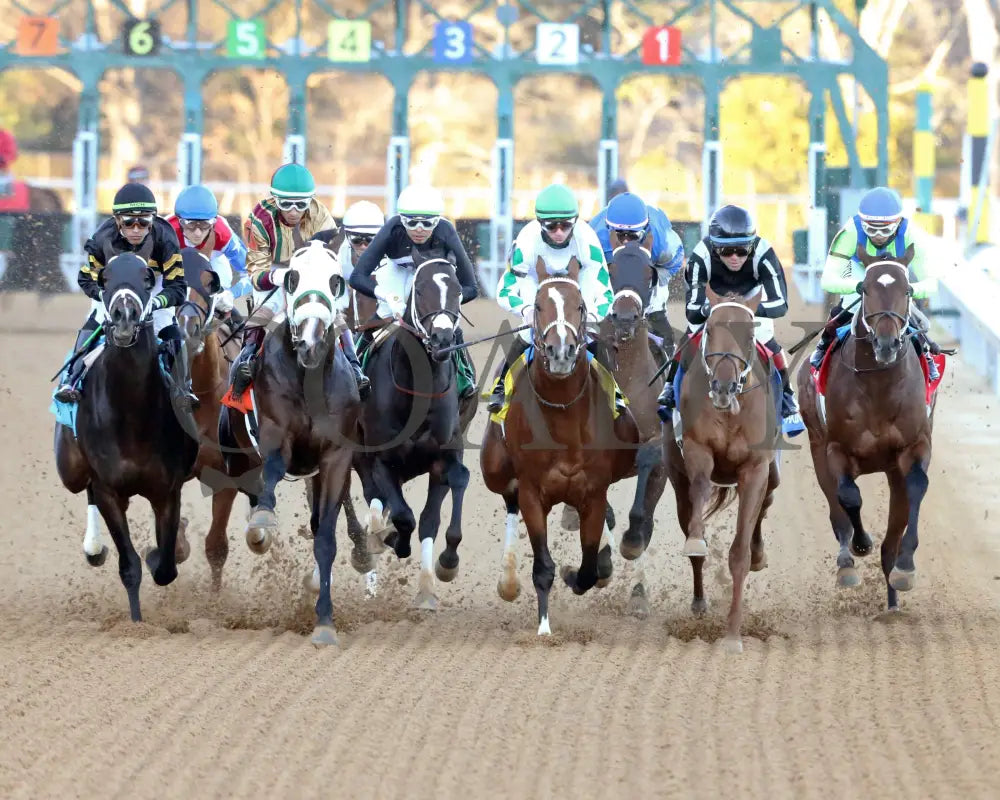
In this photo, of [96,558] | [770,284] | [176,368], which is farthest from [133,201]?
[770,284]

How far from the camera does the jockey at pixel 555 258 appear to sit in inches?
325

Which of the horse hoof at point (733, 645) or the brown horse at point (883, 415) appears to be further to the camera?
the brown horse at point (883, 415)

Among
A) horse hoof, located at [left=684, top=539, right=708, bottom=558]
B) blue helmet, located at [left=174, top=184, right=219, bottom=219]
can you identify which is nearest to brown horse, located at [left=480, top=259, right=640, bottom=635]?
horse hoof, located at [left=684, top=539, right=708, bottom=558]

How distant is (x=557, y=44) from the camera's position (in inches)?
806

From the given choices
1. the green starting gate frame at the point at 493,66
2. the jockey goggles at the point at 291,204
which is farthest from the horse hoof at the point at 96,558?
the green starting gate frame at the point at 493,66

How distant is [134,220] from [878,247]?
352 cm

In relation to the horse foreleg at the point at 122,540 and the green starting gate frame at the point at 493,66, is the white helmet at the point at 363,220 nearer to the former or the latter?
the horse foreleg at the point at 122,540

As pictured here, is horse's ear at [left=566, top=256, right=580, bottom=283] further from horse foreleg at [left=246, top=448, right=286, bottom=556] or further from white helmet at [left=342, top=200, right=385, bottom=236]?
white helmet at [left=342, top=200, right=385, bottom=236]

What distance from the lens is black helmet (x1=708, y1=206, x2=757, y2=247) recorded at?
26.6 feet

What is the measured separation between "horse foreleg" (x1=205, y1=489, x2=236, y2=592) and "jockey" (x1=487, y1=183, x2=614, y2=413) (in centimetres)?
191

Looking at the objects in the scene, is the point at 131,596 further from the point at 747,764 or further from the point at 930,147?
the point at 930,147

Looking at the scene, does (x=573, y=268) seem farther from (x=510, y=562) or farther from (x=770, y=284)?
(x=510, y=562)

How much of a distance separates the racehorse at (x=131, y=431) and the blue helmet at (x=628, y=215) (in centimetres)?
244

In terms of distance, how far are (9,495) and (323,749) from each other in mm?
6817
